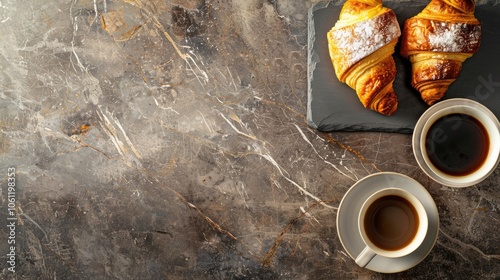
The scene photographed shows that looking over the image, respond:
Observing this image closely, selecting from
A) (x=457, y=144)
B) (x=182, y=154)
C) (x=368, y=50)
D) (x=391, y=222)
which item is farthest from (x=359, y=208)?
(x=182, y=154)

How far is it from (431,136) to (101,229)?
1.23m

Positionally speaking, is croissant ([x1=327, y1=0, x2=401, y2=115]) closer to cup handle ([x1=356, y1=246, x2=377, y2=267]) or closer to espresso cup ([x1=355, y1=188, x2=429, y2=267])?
espresso cup ([x1=355, y1=188, x2=429, y2=267])

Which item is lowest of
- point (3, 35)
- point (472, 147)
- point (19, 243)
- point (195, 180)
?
point (19, 243)

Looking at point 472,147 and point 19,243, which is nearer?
point 472,147

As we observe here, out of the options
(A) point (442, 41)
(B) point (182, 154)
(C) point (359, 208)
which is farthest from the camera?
(B) point (182, 154)

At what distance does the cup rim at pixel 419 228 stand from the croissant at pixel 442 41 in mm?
346

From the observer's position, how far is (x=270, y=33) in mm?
1898

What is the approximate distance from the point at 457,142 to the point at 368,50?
1.46 feet

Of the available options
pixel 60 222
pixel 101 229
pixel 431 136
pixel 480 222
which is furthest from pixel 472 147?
pixel 60 222

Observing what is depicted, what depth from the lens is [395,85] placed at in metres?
1.82

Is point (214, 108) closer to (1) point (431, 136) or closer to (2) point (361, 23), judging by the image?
(2) point (361, 23)

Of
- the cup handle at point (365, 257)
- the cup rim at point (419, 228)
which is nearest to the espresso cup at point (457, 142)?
the cup rim at point (419, 228)

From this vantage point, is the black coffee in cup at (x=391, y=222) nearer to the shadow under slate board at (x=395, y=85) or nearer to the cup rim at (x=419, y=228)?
the cup rim at (x=419, y=228)

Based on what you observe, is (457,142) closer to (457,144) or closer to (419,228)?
(457,144)
